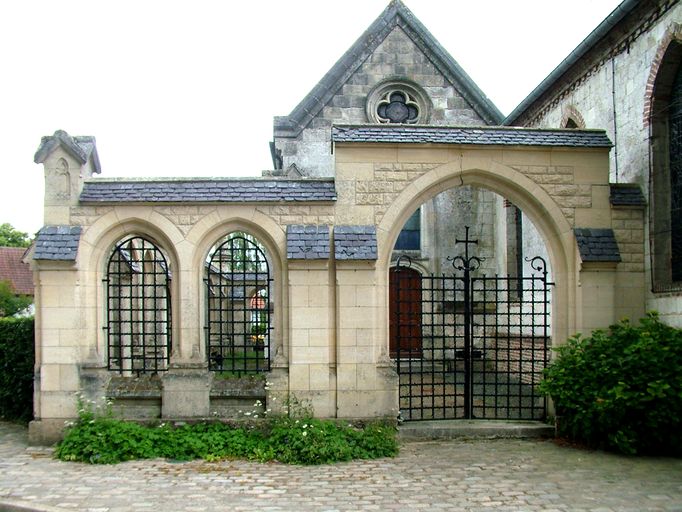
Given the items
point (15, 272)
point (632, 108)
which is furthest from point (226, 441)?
point (15, 272)

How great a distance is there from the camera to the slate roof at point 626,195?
9898 millimetres

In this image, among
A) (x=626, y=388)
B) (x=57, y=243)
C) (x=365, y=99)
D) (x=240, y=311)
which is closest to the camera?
(x=626, y=388)

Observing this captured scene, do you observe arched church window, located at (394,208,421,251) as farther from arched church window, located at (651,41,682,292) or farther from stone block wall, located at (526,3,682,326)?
arched church window, located at (651,41,682,292)

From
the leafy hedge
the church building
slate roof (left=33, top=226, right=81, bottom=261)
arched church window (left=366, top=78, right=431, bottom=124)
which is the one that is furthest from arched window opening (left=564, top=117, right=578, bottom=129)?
the leafy hedge

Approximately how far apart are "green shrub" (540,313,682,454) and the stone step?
0.55 meters

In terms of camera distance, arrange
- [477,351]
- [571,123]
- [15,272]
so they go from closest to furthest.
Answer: [571,123] → [477,351] → [15,272]

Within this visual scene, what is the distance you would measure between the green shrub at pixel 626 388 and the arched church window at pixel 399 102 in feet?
33.8

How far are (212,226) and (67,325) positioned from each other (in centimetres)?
244

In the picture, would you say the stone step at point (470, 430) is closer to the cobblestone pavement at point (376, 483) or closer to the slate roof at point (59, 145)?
the cobblestone pavement at point (376, 483)

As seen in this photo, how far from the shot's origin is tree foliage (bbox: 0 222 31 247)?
55.5m

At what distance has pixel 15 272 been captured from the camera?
1623 inches

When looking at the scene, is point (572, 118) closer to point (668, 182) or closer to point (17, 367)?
point (668, 182)

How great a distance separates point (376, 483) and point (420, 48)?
44.5ft

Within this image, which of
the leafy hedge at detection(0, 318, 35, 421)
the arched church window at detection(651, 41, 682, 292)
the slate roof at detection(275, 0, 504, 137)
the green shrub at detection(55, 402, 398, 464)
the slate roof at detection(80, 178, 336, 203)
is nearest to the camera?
the green shrub at detection(55, 402, 398, 464)
